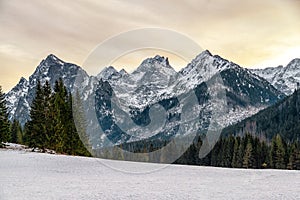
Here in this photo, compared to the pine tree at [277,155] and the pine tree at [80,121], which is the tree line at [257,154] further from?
the pine tree at [80,121]

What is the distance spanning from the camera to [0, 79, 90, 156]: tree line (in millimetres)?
51875

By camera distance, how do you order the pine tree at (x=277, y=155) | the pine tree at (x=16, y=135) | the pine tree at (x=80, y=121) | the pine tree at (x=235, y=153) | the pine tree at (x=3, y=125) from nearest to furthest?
the pine tree at (x=3, y=125), the pine tree at (x=80, y=121), the pine tree at (x=16, y=135), the pine tree at (x=277, y=155), the pine tree at (x=235, y=153)

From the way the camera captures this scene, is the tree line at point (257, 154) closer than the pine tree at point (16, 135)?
No

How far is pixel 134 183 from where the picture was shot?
81.6ft

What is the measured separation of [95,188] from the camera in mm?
22219

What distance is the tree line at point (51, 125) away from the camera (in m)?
51.9

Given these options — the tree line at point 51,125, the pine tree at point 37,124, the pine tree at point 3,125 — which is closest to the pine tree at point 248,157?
the tree line at point 51,125

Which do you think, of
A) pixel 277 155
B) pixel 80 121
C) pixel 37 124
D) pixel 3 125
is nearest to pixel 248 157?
pixel 277 155

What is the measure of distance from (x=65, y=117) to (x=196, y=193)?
3945 centimetres

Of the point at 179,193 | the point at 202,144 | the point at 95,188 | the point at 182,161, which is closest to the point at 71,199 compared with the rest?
the point at 95,188

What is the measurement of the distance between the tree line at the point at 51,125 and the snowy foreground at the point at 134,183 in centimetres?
1618

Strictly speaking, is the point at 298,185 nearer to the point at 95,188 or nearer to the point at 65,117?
the point at 95,188

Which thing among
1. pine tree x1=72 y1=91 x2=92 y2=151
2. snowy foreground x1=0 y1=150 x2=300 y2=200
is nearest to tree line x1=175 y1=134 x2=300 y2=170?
pine tree x1=72 y1=91 x2=92 y2=151

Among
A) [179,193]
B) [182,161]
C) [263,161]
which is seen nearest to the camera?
[179,193]
